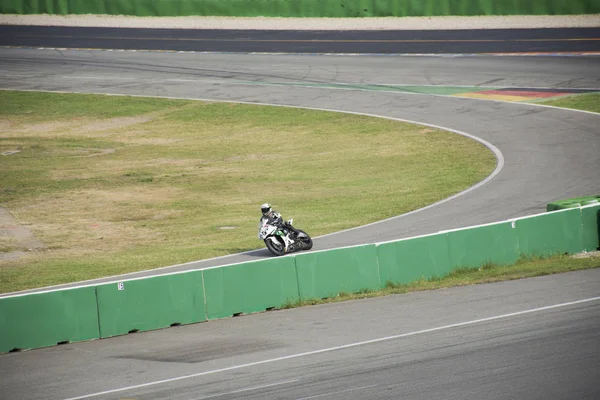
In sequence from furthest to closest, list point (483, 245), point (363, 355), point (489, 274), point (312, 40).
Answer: point (312, 40) < point (483, 245) < point (489, 274) < point (363, 355)

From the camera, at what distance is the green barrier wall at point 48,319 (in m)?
A: 18.9

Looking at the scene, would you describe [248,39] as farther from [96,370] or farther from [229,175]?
[96,370]

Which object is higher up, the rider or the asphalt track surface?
the rider

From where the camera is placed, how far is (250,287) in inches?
848

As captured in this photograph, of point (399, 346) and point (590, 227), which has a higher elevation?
point (590, 227)

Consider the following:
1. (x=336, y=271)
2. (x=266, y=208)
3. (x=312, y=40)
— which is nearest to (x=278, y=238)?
(x=266, y=208)

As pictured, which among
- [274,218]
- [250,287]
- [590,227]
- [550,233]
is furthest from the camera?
[274,218]

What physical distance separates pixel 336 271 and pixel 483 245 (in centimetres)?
428

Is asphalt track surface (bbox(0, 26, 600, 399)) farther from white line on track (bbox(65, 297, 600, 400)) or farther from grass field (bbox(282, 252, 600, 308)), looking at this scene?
grass field (bbox(282, 252, 600, 308))

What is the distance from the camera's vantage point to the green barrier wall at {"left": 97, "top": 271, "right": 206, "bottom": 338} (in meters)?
19.9

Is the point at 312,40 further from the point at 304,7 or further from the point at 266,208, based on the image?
the point at 266,208

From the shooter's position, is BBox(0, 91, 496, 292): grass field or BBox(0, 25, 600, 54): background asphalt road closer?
BBox(0, 91, 496, 292): grass field

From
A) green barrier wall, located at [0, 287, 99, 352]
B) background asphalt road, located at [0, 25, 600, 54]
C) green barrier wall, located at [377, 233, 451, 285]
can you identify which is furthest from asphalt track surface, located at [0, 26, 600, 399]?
background asphalt road, located at [0, 25, 600, 54]

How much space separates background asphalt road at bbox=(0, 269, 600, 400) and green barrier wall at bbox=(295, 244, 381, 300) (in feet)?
2.74
